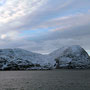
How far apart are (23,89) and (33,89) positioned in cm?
310

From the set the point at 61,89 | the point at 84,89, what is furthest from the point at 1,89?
the point at 84,89

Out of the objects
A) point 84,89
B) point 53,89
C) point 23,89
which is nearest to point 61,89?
point 53,89

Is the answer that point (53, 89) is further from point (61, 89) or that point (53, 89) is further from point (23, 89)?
point (23, 89)

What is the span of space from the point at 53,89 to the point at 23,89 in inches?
360

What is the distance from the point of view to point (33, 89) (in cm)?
6194

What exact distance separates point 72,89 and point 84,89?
3.56 m

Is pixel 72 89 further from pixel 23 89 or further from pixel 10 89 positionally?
pixel 10 89

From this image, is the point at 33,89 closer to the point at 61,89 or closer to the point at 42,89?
the point at 42,89

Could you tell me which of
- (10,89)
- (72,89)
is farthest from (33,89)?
(72,89)

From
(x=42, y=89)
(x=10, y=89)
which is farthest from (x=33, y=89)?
(x=10, y=89)

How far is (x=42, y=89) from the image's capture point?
61812mm

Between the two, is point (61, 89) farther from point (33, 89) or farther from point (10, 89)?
point (10, 89)

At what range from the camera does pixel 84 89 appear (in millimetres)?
61219

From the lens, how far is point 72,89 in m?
61.6
